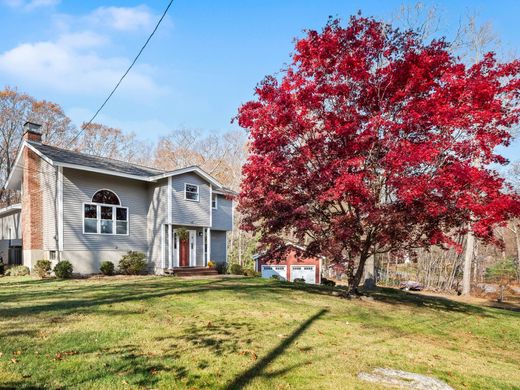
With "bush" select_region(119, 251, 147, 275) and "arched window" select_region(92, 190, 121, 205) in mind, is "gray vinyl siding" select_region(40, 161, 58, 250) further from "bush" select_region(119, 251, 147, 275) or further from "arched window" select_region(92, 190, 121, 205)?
"bush" select_region(119, 251, 147, 275)

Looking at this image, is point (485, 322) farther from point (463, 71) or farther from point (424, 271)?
point (424, 271)

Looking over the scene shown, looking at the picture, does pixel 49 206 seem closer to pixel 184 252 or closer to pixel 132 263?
pixel 132 263

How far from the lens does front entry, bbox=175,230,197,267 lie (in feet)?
64.4

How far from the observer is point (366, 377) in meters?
4.69

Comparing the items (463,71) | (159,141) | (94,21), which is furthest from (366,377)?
(159,141)

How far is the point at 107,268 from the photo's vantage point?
16.0 metres

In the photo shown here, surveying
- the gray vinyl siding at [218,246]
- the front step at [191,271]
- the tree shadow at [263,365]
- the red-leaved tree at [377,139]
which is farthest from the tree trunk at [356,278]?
the gray vinyl siding at [218,246]

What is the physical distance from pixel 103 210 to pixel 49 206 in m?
2.12

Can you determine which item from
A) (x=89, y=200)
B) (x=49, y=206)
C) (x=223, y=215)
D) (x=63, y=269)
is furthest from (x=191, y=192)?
(x=63, y=269)

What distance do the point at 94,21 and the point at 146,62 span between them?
5.12 feet

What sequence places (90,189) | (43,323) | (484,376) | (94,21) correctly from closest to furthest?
(484,376)
(43,323)
(94,21)
(90,189)

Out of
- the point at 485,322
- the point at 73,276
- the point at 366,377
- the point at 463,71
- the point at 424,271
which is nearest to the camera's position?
the point at 366,377

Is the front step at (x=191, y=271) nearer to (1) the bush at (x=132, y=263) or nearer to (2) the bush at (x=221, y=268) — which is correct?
(2) the bush at (x=221, y=268)

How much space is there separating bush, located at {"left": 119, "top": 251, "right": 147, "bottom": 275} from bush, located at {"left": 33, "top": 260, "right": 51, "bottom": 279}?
9.45 feet
